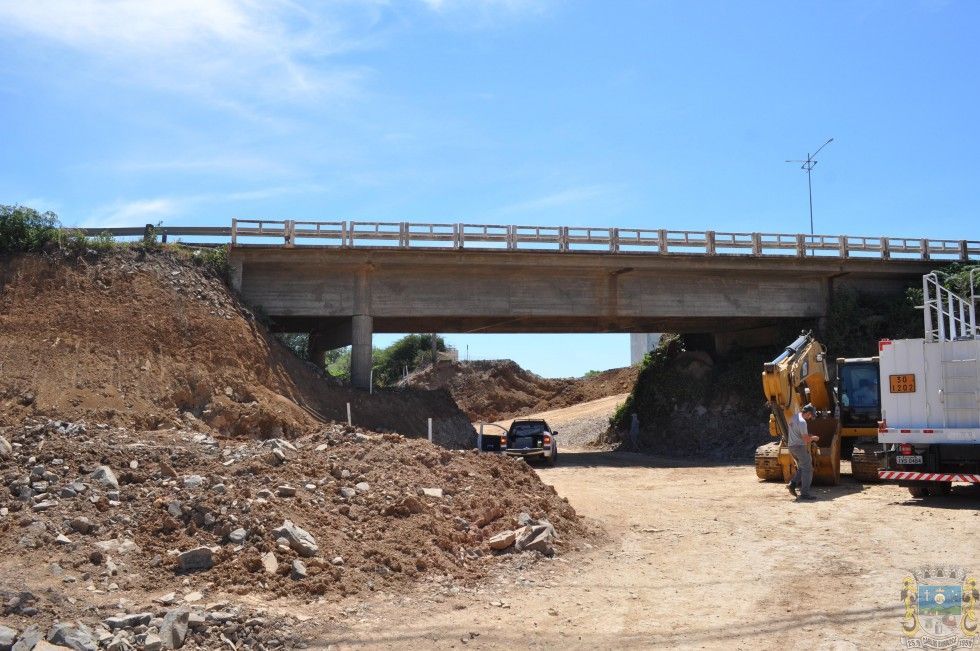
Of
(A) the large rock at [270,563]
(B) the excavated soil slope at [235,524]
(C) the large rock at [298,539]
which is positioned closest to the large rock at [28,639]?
(B) the excavated soil slope at [235,524]

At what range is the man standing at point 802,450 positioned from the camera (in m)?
16.4

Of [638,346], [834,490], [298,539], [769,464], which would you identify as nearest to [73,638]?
[298,539]

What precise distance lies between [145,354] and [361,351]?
26.7 feet

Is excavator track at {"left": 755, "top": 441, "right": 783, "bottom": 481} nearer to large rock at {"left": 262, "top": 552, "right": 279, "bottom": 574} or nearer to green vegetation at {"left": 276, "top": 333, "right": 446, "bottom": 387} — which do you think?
large rock at {"left": 262, "top": 552, "right": 279, "bottom": 574}

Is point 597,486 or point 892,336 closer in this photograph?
point 597,486

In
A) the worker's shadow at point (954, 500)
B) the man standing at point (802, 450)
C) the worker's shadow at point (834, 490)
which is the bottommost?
the worker's shadow at point (834, 490)

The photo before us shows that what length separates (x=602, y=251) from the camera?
31672mm

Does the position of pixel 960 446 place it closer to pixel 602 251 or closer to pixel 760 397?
pixel 602 251

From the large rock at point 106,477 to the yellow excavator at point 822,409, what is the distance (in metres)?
12.5

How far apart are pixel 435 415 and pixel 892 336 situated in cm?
1906

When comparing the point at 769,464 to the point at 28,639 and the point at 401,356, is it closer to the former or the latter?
the point at 28,639

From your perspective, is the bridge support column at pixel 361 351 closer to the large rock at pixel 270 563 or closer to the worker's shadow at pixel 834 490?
the worker's shadow at pixel 834 490

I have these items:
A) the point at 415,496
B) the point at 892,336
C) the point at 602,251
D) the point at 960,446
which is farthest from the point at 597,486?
the point at 892,336

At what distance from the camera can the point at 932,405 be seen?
15.0 metres
